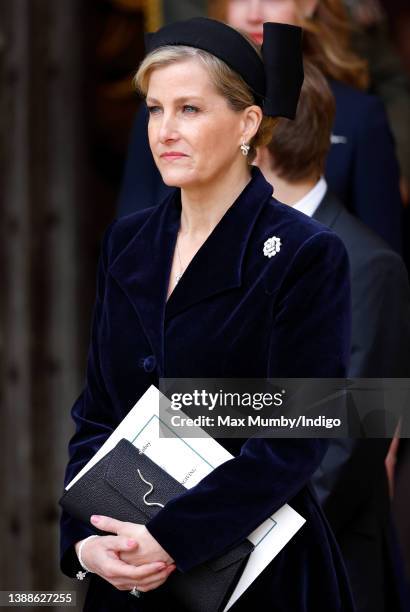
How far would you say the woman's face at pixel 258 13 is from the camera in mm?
3408

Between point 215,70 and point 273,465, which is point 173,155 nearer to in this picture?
point 215,70

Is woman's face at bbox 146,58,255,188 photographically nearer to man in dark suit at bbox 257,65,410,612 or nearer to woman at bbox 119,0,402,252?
man in dark suit at bbox 257,65,410,612

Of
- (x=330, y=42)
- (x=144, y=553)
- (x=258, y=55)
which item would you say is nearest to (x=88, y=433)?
(x=144, y=553)

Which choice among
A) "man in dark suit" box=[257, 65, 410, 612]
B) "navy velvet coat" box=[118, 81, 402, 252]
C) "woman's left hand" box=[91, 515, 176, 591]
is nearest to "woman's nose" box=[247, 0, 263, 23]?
"navy velvet coat" box=[118, 81, 402, 252]

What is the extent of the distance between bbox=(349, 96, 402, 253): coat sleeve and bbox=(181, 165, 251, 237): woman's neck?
93 cm

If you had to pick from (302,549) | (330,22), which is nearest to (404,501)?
(330,22)

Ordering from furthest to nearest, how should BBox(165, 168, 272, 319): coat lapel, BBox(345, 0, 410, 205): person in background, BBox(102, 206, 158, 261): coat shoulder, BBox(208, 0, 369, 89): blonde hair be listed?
1. BBox(345, 0, 410, 205): person in background
2. BBox(208, 0, 369, 89): blonde hair
3. BBox(102, 206, 158, 261): coat shoulder
4. BBox(165, 168, 272, 319): coat lapel

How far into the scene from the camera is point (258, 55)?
238cm

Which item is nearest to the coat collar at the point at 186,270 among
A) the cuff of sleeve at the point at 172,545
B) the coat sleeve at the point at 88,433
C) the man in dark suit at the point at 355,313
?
the coat sleeve at the point at 88,433

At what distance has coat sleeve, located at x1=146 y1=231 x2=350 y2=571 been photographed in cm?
223

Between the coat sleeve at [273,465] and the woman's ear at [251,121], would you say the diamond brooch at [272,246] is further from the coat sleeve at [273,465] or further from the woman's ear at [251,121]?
the woman's ear at [251,121]

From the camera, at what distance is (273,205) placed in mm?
2393

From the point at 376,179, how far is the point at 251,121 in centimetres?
99

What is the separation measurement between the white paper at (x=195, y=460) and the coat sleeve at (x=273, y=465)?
34mm
